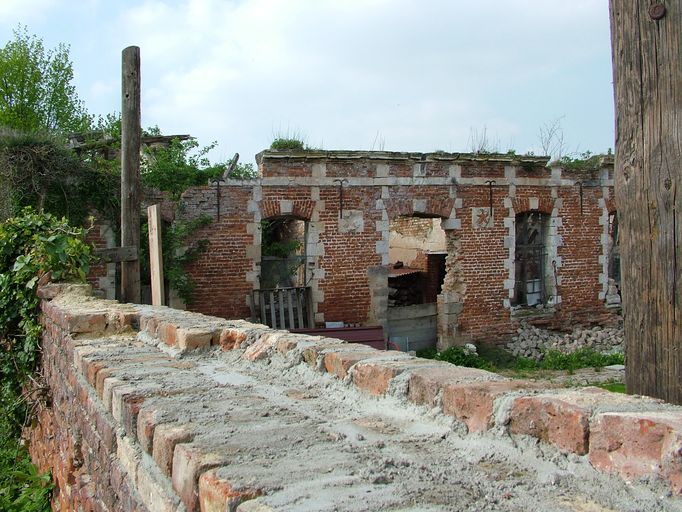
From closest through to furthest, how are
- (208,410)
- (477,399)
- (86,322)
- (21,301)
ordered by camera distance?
(477,399), (208,410), (86,322), (21,301)

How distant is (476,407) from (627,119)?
4.20 ft

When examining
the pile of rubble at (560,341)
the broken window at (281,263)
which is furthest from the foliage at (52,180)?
the pile of rubble at (560,341)

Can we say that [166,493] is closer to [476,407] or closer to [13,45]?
[476,407]

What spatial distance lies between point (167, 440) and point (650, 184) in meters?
2.04

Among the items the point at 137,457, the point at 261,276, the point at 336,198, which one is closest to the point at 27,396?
the point at 137,457

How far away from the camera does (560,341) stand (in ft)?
52.0

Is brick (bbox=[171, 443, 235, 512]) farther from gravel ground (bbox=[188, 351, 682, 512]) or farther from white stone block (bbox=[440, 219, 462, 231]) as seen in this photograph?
white stone block (bbox=[440, 219, 462, 231])

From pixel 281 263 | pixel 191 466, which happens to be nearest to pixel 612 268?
pixel 281 263

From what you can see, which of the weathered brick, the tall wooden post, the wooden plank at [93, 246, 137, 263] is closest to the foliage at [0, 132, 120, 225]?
the wooden plank at [93, 246, 137, 263]

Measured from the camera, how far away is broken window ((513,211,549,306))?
1639 cm

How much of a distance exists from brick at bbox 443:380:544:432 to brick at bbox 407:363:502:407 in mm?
66

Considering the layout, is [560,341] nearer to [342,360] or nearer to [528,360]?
[528,360]

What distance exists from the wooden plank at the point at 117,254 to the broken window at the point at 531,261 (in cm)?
987

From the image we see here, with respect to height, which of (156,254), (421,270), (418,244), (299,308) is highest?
(418,244)
